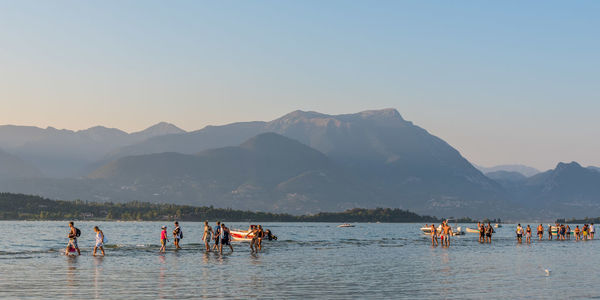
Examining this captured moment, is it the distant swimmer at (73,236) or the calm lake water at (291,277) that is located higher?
the distant swimmer at (73,236)

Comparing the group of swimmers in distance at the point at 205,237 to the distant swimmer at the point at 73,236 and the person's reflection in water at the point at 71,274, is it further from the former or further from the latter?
the person's reflection in water at the point at 71,274

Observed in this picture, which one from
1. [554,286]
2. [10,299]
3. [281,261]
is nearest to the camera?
[10,299]

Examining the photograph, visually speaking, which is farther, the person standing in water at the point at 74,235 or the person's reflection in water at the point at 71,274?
the person standing in water at the point at 74,235

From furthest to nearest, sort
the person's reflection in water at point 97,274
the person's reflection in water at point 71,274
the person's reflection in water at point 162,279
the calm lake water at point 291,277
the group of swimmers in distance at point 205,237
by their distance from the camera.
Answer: the group of swimmers in distance at point 205,237 < the person's reflection in water at point 71,274 < the person's reflection in water at point 97,274 < the calm lake water at point 291,277 < the person's reflection in water at point 162,279

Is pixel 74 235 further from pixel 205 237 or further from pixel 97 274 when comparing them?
pixel 97 274

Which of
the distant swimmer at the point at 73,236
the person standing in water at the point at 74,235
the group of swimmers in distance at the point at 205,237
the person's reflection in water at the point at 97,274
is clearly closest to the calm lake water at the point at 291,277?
the person's reflection in water at the point at 97,274

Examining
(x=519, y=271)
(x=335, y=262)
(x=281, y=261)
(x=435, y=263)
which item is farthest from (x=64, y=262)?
(x=519, y=271)

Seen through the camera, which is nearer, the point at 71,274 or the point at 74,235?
the point at 71,274

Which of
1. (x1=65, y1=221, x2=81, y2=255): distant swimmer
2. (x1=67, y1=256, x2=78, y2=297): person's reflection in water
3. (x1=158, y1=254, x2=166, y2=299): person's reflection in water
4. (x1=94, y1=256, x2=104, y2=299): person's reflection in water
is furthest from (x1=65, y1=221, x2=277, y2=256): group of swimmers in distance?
(x1=158, y1=254, x2=166, y2=299): person's reflection in water

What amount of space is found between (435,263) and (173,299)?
1058 inches

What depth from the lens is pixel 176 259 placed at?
54.4 meters

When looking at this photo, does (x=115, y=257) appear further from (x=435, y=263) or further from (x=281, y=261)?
(x=435, y=263)

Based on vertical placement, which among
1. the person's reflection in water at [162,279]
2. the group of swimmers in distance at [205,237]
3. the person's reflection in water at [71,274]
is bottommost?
the person's reflection in water at [71,274]

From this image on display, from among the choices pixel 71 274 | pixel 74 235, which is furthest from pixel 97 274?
pixel 74 235
